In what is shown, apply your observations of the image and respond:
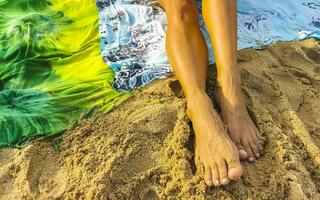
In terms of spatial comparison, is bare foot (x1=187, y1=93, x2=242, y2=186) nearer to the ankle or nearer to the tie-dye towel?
the ankle

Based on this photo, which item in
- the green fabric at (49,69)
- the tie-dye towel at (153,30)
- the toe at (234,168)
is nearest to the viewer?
the toe at (234,168)

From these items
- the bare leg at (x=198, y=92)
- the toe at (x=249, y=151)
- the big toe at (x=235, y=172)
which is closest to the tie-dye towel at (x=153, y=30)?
the bare leg at (x=198, y=92)

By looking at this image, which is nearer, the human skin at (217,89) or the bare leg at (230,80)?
the human skin at (217,89)

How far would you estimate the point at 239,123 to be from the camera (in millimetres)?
1778

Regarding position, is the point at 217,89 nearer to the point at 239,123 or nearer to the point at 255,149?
the point at 239,123

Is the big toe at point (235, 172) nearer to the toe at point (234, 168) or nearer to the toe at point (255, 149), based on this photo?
the toe at point (234, 168)

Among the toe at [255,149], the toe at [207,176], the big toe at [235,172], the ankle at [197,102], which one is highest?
the ankle at [197,102]

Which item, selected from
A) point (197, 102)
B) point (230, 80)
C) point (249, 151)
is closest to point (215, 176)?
point (249, 151)

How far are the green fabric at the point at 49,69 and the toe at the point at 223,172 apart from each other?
0.52m

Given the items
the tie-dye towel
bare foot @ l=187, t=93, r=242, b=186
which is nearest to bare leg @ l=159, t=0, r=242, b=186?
bare foot @ l=187, t=93, r=242, b=186

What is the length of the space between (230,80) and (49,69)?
0.78 m

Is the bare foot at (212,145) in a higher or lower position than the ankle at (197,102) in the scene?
lower

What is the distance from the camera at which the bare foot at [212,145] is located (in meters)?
1.60

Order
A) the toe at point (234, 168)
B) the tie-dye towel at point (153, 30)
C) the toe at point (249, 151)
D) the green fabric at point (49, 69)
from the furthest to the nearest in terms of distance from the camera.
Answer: the tie-dye towel at point (153, 30) → the green fabric at point (49, 69) → the toe at point (249, 151) → the toe at point (234, 168)
